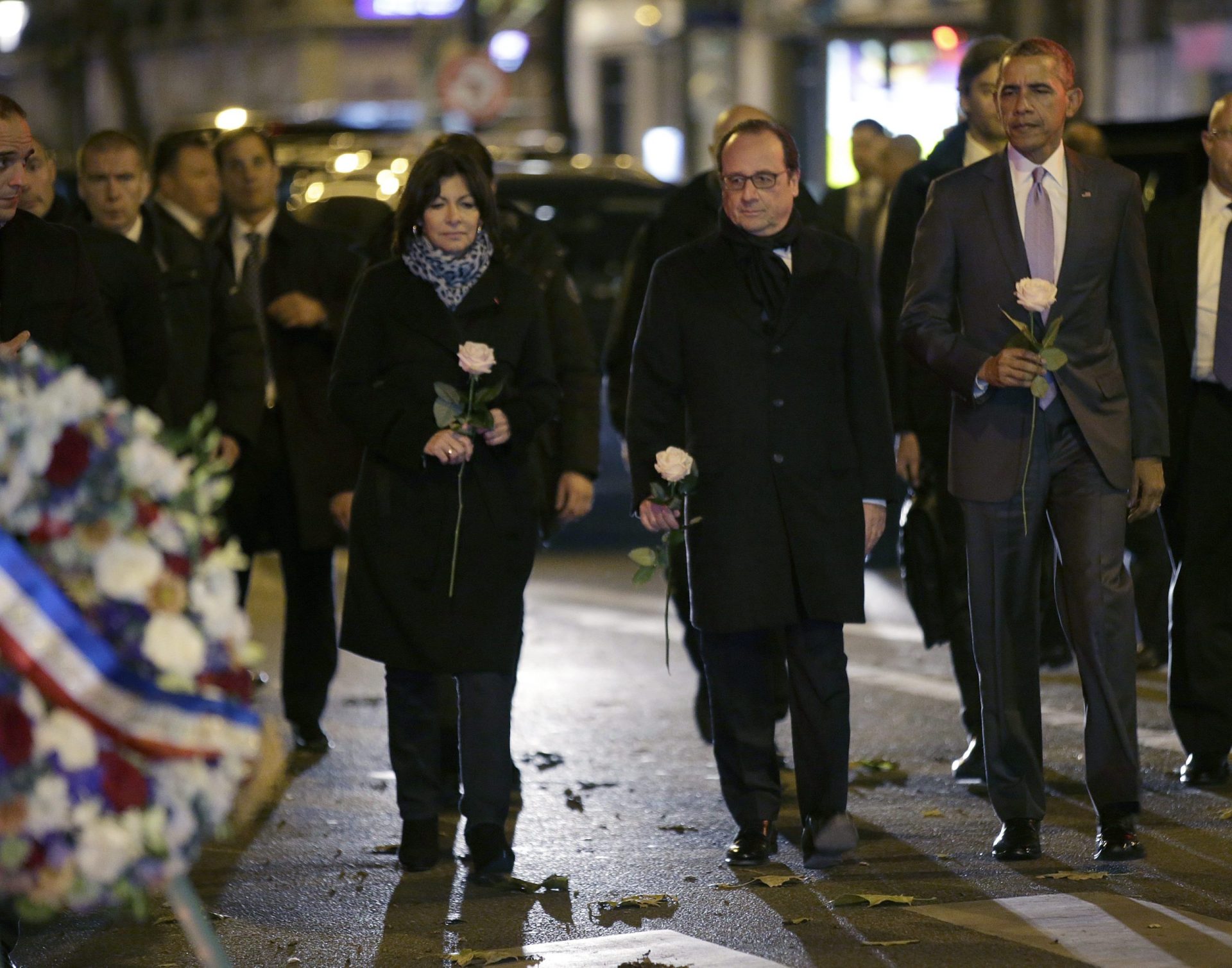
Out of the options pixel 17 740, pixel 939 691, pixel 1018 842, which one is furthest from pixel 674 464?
pixel 939 691

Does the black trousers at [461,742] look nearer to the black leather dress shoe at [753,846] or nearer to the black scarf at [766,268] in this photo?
the black leather dress shoe at [753,846]

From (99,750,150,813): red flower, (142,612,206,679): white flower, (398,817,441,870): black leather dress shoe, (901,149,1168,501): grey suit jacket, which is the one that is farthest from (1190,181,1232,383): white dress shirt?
(99,750,150,813): red flower

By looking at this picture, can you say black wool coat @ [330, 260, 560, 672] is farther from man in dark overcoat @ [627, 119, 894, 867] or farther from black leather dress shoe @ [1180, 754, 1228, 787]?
black leather dress shoe @ [1180, 754, 1228, 787]

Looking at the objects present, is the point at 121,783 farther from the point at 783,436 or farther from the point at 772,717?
the point at 772,717

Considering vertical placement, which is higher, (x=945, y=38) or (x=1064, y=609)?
(x=945, y=38)

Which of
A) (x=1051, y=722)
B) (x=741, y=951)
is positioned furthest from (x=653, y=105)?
(x=741, y=951)

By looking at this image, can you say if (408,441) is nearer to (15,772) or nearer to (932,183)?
(932,183)

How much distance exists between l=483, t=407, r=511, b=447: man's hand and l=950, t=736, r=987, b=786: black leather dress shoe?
2.23 m

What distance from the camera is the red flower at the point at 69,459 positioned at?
13.6ft

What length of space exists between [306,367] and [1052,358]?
130 inches

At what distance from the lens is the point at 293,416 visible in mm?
8664

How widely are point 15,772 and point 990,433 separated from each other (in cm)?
351

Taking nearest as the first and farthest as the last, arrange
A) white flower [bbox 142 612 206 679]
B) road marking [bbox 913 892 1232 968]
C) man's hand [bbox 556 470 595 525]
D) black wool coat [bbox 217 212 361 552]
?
1. white flower [bbox 142 612 206 679]
2. road marking [bbox 913 892 1232 968]
3. man's hand [bbox 556 470 595 525]
4. black wool coat [bbox 217 212 361 552]

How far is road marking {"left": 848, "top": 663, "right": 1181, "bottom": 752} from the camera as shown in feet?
27.7
